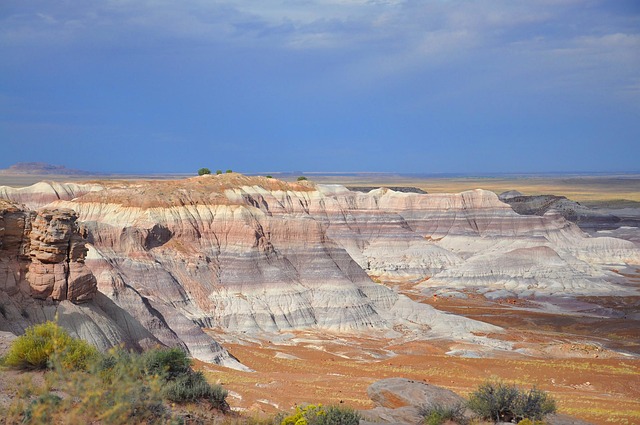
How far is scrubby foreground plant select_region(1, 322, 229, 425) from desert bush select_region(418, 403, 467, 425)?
4.52 metres

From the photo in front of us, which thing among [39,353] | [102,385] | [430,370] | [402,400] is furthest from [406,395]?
[430,370]

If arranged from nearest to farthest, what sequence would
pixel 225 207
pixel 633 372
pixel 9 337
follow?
pixel 9 337
pixel 633 372
pixel 225 207

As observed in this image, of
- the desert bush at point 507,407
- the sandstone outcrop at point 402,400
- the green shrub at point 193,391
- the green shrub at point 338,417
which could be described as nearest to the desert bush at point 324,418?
the green shrub at point 338,417

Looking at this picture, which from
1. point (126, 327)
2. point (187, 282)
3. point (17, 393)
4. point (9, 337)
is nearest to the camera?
point (17, 393)

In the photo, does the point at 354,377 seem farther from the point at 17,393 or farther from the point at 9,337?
the point at 17,393

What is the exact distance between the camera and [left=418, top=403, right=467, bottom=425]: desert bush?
15.9m

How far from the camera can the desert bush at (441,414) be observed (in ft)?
52.1

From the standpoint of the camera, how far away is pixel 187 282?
46750 mm

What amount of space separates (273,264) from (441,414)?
112ft

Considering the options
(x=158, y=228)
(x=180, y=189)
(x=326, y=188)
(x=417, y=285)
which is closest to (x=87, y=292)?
(x=158, y=228)

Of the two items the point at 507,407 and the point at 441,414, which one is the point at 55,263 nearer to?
the point at 441,414

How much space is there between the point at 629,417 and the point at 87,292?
18.9 meters

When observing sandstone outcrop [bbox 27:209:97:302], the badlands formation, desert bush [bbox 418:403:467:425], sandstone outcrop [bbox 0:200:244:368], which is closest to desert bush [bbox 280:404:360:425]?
desert bush [bbox 418:403:467:425]

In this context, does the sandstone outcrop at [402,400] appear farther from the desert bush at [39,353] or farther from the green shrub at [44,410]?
the green shrub at [44,410]
